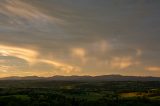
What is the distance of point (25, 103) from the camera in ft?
507

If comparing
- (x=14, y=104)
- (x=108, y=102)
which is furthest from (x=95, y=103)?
(x=14, y=104)

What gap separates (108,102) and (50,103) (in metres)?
30.8

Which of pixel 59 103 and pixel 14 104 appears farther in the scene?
pixel 59 103

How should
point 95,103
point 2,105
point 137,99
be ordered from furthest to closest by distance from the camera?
1. point 137,99
2. point 95,103
3. point 2,105

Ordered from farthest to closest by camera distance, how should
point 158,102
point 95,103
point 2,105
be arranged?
point 158,102, point 95,103, point 2,105

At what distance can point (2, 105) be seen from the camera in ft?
489

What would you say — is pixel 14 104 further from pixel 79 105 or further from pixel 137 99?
pixel 137 99

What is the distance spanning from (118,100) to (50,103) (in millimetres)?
40580

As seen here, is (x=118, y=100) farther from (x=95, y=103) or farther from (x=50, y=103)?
(x=50, y=103)

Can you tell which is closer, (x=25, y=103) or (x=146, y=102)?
(x=25, y=103)

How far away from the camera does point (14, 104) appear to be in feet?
495

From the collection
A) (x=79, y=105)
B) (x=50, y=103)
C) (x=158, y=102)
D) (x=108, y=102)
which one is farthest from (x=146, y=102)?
(x=50, y=103)

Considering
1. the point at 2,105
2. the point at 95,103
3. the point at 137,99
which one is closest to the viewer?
the point at 2,105

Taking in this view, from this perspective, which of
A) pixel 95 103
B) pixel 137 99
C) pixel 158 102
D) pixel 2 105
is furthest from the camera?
pixel 137 99
